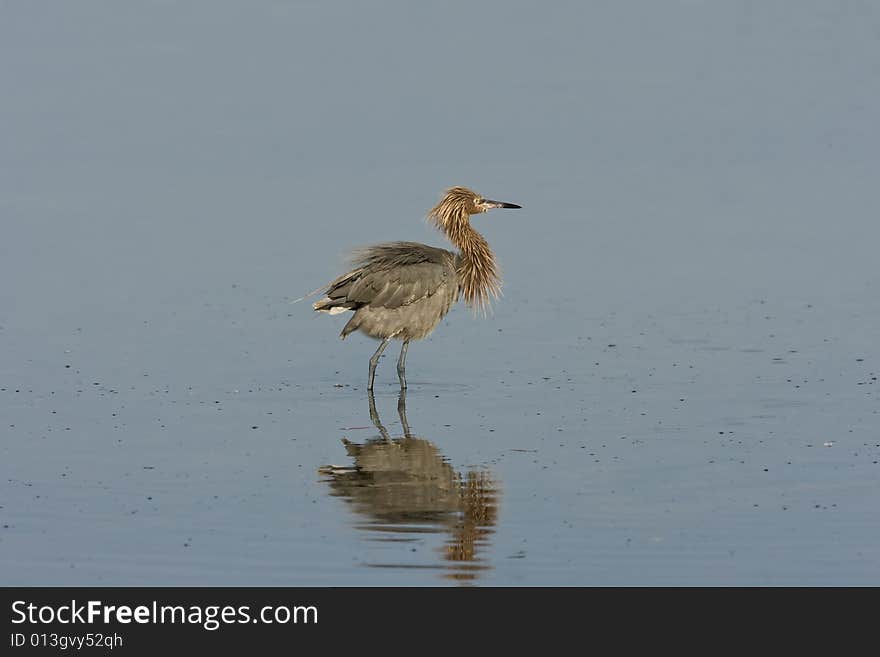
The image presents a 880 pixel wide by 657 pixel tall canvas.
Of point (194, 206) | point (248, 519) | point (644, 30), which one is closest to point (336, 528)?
point (248, 519)

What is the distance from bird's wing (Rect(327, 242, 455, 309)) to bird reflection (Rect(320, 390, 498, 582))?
250 centimetres

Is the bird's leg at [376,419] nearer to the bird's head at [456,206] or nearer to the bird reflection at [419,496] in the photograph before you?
the bird reflection at [419,496]

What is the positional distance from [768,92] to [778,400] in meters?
15.3

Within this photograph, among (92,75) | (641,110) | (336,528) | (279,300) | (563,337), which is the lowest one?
(336,528)

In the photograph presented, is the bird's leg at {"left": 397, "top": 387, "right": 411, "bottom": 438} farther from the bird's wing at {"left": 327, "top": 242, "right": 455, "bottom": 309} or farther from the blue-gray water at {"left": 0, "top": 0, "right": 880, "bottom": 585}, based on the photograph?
the bird's wing at {"left": 327, "top": 242, "right": 455, "bottom": 309}

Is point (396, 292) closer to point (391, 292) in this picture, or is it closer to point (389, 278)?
point (391, 292)

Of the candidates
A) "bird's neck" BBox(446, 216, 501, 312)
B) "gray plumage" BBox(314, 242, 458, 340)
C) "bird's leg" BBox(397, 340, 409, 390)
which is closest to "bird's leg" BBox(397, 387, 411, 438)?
"bird's leg" BBox(397, 340, 409, 390)

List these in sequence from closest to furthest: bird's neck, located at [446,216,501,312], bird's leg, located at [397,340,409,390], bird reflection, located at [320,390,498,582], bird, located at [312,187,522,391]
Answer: bird reflection, located at [320,390,498,582]
bird's leg, located at [397,340,409,390]
bird, located at [312,187,522,391]
bird's neck, located at [446,216,501,312]

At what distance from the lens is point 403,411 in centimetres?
1532

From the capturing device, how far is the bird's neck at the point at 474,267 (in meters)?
17.5

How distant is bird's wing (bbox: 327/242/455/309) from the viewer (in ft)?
54.0

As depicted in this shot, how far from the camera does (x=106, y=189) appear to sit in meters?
24.7

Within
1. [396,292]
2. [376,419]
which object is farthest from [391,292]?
[376,419]

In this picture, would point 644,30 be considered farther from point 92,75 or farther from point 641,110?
point 92,75
